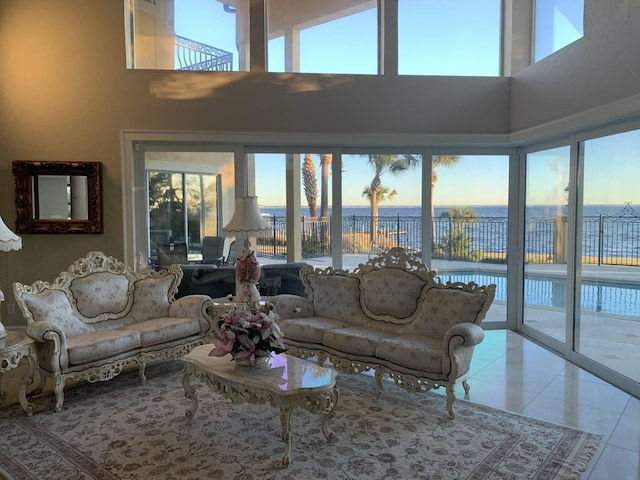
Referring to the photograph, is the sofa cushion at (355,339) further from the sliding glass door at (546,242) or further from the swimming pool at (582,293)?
the sliding glass door at (546,242)

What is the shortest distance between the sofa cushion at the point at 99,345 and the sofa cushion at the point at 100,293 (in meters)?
0.31

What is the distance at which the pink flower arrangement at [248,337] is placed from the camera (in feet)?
10.1

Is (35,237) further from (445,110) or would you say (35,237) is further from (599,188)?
(599,188)

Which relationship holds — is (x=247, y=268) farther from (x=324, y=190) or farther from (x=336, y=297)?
(x=324, y=190)

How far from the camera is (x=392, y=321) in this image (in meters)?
4.40

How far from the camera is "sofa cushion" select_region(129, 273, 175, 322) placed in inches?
188

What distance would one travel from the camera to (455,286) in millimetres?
4121

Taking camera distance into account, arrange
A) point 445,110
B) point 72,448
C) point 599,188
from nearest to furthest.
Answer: point 72,448 < point 599,188 < point 445,110

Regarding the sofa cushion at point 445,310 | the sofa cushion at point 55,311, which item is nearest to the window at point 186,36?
the sofa cushion at point 55,311

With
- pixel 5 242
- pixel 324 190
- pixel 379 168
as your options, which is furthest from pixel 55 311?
pixel 379 168

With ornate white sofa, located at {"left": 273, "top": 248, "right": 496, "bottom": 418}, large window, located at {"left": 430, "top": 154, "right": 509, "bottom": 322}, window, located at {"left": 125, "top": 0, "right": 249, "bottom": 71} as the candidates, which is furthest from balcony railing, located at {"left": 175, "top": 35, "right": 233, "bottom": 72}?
large window, located at {"left": 430, "top": 154, "right": 509, "bottom": 322}

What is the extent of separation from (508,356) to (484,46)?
153 inches

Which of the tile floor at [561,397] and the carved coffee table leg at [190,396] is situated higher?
the carved coffee table leg at [190,396]

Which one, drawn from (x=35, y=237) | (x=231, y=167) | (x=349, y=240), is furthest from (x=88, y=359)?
(x=349, y=240)
